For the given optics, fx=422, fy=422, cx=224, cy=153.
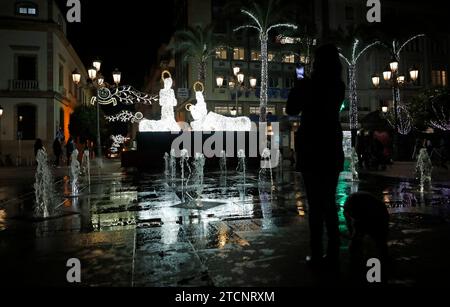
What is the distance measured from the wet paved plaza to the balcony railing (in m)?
26.3

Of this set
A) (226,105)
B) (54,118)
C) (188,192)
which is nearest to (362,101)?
(226,105)

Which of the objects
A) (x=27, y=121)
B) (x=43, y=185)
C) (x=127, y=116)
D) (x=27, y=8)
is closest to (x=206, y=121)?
(x=127, y=116)

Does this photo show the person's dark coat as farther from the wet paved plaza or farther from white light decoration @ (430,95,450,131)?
white light decoration @ (430,95,450,131)

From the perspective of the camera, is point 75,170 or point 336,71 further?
point 75,170

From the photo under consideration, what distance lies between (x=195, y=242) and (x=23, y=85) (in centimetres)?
3216

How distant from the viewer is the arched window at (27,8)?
32.2 m

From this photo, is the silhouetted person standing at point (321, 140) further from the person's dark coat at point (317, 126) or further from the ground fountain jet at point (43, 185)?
the ground fountain jet at point (43, 185)

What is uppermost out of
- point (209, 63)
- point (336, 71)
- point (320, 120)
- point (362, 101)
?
point (209, 63)

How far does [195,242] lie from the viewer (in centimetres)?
518

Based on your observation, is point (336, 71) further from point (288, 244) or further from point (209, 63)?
point (209, 63)

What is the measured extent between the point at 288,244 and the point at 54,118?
3224 cm

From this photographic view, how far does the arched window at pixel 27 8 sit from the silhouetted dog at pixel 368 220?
3457 cm

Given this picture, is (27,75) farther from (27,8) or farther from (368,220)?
(368,220)
